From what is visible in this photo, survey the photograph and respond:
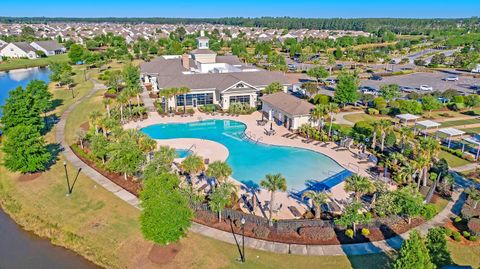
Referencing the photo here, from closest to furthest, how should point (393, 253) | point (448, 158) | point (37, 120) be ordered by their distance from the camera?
1. point (393, 253)
2. point (448, 158)
3. point (37, 120)

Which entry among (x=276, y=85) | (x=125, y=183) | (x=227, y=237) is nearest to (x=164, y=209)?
(x=227, y=237)

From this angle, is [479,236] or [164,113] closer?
[479,236]

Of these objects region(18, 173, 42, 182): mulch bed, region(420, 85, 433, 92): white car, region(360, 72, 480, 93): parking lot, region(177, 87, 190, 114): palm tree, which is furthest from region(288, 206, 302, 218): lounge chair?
region(420, 85, 433, 92): white car

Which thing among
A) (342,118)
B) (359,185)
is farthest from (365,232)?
(342,118)

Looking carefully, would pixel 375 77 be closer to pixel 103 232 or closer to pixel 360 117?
pixel 360 117

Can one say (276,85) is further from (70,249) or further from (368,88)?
(70,249)

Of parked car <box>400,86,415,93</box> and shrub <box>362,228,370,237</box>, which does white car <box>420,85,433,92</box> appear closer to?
parked car <box>400,86,415,93</box>
